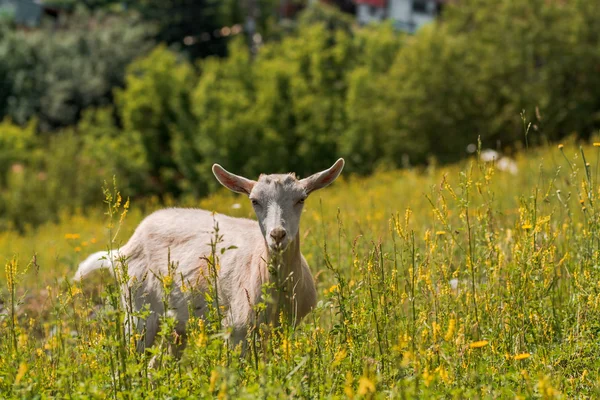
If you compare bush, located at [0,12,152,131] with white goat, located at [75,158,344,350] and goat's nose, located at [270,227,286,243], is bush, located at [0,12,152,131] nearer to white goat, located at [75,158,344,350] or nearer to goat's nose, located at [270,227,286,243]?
white goat, located at [75,158,344,350]

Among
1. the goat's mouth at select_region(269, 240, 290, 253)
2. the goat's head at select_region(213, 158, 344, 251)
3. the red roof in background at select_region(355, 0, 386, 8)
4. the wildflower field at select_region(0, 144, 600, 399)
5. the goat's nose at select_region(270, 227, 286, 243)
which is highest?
the red roof in background at select_region(355, 0, 386, 8)

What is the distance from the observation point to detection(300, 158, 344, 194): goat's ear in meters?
5.98

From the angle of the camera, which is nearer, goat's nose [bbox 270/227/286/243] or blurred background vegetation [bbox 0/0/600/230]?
goat's nose [bbox 270/227/286/243]

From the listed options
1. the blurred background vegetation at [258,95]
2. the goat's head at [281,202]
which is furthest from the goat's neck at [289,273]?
the blurred background vegetation at [258,95]

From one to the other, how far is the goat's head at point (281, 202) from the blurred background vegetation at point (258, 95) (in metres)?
19.2

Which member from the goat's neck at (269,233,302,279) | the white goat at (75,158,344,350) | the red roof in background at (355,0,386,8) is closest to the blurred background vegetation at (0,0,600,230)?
the red roof in background at (355,0,386,8)

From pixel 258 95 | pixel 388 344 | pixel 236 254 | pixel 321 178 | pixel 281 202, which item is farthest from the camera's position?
pixel 258 95

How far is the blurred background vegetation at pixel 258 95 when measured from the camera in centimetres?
3231

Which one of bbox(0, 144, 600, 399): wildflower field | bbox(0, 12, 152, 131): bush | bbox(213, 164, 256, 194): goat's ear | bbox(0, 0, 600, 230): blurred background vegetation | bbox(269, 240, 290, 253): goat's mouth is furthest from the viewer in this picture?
bbox(0, 12, 152, 131): bush

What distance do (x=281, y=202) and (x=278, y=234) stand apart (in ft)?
1.41

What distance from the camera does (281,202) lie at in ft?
18.7

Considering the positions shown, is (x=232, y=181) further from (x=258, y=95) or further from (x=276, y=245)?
(x=258, y=95)

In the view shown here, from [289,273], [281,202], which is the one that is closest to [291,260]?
[289,273]

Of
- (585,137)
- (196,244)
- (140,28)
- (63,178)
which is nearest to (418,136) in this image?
(585,137)
